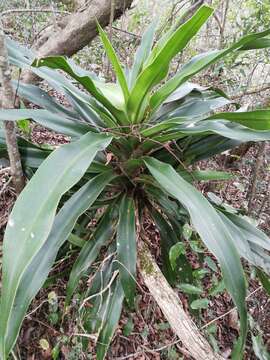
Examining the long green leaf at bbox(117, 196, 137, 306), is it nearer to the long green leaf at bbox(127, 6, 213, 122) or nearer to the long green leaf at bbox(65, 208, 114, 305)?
the long green leaf at bbox(65, 208, 114, 305)

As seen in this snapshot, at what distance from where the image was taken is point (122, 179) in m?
1.19

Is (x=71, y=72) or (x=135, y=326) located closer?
(x=71, y=72)

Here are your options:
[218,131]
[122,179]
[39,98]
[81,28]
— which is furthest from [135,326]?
[81,28]

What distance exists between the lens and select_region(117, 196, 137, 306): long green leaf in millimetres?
1009

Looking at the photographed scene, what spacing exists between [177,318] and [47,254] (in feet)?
1.30

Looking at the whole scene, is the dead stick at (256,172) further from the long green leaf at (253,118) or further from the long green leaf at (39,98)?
the long green leaf at (39,98)

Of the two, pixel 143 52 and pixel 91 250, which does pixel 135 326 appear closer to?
pixel 91 250

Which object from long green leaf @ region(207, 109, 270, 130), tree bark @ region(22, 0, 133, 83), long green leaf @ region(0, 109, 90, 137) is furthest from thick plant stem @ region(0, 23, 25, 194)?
tree bark @ region(22, 0, 133, 83)

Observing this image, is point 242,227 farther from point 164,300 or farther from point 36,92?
point 36,92

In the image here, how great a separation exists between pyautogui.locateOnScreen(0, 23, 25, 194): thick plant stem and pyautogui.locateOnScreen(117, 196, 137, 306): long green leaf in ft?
1.15

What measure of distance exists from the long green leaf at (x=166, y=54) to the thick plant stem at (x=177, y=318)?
54cm

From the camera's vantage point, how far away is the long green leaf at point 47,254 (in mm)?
748

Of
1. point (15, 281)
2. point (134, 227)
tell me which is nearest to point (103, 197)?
point (134, 227)

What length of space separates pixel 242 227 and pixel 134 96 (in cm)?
61
